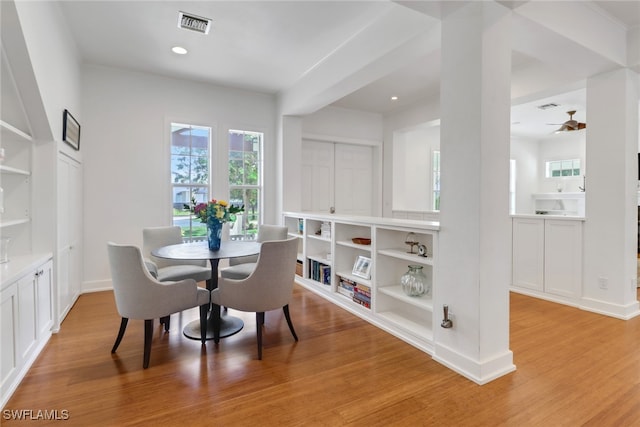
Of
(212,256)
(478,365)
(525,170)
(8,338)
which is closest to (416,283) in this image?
(478,365)

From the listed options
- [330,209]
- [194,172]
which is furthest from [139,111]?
[330,209]

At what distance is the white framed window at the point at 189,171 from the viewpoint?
4.66 m

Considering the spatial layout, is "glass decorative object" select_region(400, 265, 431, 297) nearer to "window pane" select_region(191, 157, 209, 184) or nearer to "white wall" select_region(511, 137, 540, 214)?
"window pane" select_region(191, 157, 209, 184)

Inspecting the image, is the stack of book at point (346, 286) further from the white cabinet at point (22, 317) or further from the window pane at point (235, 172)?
the white cabinet at point (22, 317)

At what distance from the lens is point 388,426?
1.72 m

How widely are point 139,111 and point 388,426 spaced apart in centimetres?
456

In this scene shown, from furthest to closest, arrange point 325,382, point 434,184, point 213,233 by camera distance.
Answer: point 434,184 < point 213,233 < point 325,382

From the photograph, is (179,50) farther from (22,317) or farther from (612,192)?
(612,192)

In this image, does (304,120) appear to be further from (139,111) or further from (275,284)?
(275,284)

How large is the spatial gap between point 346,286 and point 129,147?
3.34 meters

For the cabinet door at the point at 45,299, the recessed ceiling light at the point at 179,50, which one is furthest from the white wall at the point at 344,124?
the cabinet door at the point at 45,299

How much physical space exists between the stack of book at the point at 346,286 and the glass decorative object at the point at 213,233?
1.49 meters

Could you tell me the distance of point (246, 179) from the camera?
5137 millimetres

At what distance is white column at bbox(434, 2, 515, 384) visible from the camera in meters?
2.14
